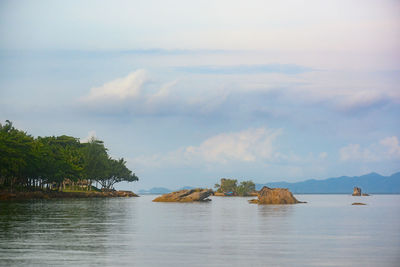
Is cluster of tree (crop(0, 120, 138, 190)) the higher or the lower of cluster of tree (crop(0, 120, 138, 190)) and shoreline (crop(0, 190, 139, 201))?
the higher

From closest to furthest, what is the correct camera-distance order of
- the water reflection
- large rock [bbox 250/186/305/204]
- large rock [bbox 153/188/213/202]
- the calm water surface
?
the calm water surface, the water reflection, large rock [bbox 250/186/305/204], large rock [bbox 153/188/213/202]

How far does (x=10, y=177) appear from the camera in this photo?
12181 centimetres

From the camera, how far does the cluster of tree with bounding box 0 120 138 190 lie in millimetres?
112625

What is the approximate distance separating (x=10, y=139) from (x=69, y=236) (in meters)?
88.8

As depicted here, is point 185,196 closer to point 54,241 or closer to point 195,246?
point 54,241

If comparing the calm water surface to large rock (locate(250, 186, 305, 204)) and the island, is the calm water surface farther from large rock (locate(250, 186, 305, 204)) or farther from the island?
the island

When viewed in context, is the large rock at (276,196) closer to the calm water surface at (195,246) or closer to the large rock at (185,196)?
the large rock at (185,196)

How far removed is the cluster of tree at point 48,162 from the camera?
370 feet

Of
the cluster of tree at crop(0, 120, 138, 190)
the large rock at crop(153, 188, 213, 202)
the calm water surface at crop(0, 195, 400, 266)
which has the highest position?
the cluster of tree at crop(0, 120, 138, 190)

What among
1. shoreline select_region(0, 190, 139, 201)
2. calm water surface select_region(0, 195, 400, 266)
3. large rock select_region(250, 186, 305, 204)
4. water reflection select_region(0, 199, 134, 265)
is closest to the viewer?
calm water surface select_region(0, 195, 400, 266)

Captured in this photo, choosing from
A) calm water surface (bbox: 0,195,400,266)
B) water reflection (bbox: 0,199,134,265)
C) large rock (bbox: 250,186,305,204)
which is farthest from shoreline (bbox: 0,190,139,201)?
calm water surface (bbox: 0,195,400,266)

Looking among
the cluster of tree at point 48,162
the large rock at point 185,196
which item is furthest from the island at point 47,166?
the large rock at point 185,196

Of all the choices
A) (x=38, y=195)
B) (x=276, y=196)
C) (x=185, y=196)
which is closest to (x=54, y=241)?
(x=276, y=196)

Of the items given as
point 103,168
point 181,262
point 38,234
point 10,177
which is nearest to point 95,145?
point 103,168
